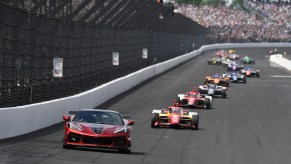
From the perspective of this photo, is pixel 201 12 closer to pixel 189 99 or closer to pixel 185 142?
pixel 189 99

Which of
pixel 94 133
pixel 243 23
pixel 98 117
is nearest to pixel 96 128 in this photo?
pixel 94 133

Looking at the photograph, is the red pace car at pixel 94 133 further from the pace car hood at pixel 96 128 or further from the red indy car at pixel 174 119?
the red indy car at pixel 174 119

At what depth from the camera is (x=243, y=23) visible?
419 ft

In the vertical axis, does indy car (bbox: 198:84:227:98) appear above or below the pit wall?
below

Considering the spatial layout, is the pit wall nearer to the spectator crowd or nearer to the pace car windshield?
the pace car windshield

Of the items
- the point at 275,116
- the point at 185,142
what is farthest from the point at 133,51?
the point at 185,142

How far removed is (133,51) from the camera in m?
47.3

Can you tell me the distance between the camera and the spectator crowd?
124812mm

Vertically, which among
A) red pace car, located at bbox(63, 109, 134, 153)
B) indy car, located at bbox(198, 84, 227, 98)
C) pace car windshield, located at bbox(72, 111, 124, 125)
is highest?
pace car windshield, located at bbox(72, 111, 124, 125)

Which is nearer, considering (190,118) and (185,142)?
Result: (185,142)

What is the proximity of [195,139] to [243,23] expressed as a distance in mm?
107137

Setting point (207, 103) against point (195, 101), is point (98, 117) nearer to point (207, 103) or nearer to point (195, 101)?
point (195, 101)

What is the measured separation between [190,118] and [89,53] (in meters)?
9.11

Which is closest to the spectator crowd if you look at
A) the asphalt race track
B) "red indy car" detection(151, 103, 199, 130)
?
the asphalt race track
